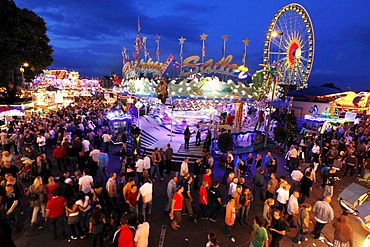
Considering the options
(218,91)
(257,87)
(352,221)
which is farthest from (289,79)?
(352,221)

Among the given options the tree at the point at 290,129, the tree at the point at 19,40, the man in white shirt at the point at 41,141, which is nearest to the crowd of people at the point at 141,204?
the man in white shirt at the point at 41,141

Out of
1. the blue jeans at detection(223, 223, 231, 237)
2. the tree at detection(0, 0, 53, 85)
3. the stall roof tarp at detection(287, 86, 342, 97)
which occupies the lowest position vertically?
the blue jeans at detection(223, 223, 231, 237)

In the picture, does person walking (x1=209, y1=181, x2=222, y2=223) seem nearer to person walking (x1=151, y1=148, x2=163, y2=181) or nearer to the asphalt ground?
the asphalt ground

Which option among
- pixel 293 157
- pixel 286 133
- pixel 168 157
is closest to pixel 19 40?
pixel 168 157

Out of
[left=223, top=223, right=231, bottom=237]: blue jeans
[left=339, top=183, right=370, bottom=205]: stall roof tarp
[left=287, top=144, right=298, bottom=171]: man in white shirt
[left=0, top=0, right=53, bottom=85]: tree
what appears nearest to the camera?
[left=223, top=223, right=231, bottom=237]: blue jeans

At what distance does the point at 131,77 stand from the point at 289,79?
1721 centimetres

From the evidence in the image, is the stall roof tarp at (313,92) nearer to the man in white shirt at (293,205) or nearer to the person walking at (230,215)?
the man in white shirt at (293,205)

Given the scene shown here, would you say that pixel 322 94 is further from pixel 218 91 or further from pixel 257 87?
pixel 218 91

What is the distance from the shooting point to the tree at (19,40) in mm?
20156

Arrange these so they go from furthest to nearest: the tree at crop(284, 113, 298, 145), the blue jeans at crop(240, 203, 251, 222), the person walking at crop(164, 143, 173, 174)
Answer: the tree at crop(284, 113, 298, 145), the person walking at crop(164, 143, 173, 174), the blue jeans at crop(240, 203, 251, 222)

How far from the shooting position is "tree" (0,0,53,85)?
66.1 feet

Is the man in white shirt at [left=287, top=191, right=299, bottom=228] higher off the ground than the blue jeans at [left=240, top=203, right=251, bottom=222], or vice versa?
the man in white shirt at [left=287, top=191, right=299, bottom=228]

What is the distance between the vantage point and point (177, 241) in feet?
18.5

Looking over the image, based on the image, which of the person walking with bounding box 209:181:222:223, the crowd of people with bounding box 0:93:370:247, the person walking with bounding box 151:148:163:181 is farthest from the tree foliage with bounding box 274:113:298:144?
the person walking with bounding box 209:181:222:223
